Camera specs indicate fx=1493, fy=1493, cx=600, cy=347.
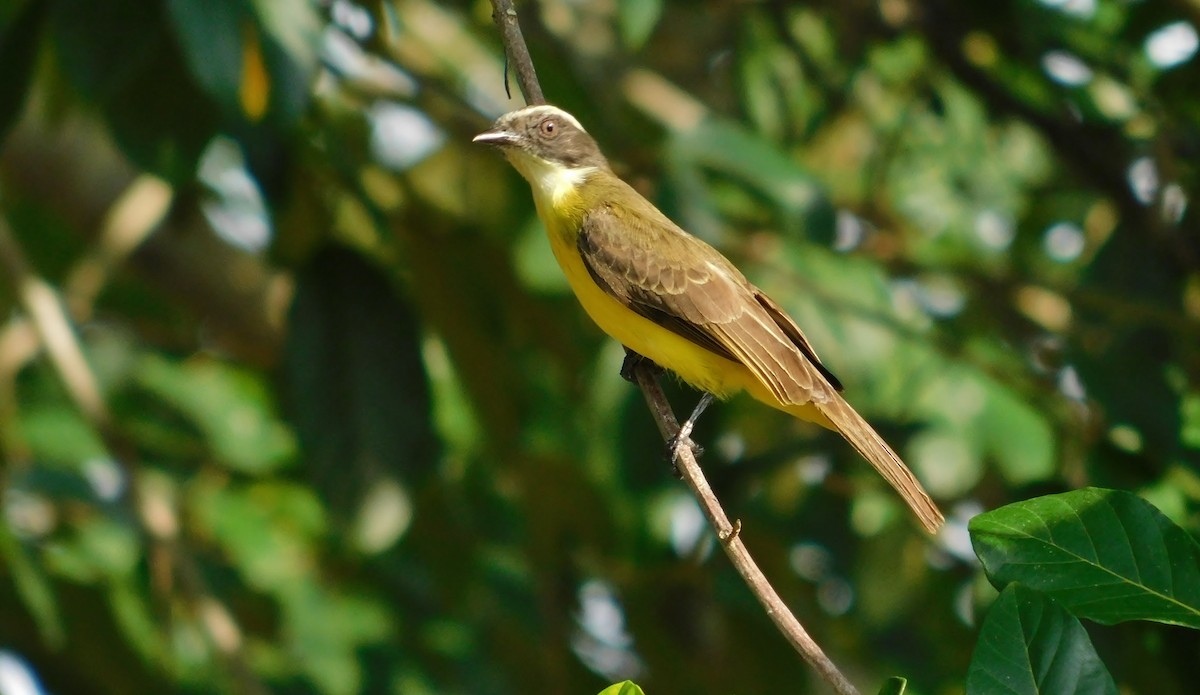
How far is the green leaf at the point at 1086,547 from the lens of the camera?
7.72ft

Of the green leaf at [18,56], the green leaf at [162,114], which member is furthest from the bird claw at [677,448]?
the green leaf at [18,56]

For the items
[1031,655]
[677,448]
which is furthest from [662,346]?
[1031,655]

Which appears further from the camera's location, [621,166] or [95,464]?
[95,464]

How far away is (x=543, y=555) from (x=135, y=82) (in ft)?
7.00

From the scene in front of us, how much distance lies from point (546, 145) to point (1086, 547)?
2447 millimetres

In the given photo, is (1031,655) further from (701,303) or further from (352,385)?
(352,385)

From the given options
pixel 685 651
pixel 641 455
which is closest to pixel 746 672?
pixel 685 651

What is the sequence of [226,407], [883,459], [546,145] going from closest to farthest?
1. [883,459]
2. [546,145]
3. [226,407]

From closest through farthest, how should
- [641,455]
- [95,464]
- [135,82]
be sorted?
[135,82]
[641,455]
[95,464]

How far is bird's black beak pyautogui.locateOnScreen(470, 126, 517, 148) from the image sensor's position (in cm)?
432

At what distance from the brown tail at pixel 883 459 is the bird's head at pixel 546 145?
3.63ft

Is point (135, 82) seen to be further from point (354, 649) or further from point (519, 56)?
point (354, 649)

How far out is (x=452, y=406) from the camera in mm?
6102

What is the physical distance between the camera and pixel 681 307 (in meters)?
4.08
